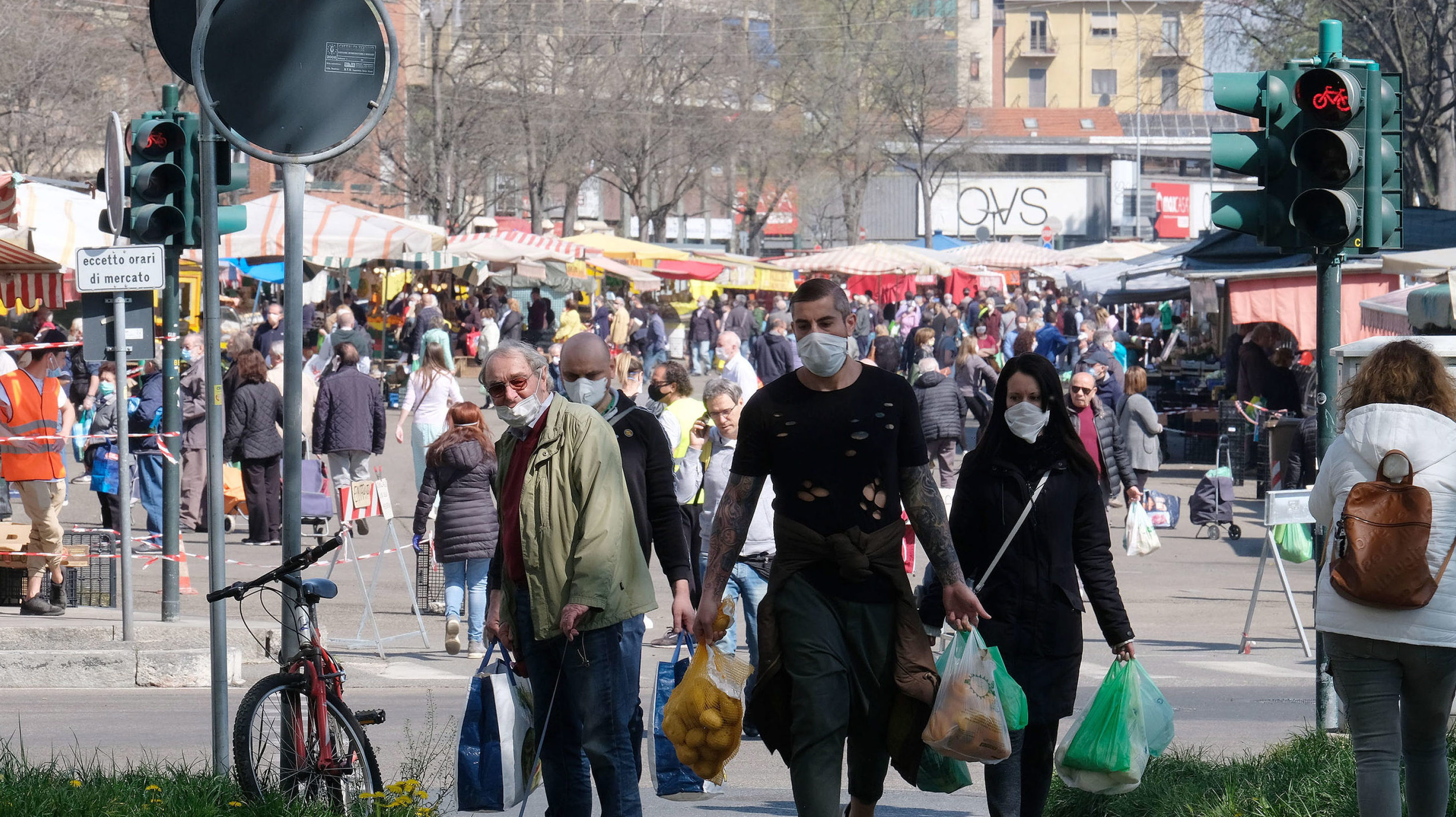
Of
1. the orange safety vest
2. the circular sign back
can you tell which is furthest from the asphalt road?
the circular sign back

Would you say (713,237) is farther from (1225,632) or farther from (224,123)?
(224,123)

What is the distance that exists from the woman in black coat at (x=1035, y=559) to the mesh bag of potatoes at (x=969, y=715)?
0.45m

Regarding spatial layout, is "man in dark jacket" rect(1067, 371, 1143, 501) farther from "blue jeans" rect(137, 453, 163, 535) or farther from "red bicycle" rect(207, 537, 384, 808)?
"blue jeans" rect(137, 453, 163, 535)

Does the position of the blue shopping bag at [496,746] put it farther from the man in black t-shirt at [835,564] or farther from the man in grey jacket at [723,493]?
the man in grey jacket at [723,493]

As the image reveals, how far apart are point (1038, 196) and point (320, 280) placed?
203 feet

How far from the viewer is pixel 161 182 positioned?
348 inches

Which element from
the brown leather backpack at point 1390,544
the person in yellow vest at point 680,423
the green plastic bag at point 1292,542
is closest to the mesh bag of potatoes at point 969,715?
the brown leather backpack at point 1390,544

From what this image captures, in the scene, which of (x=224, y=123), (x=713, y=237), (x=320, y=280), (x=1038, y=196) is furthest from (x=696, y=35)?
(x=224, y=123)

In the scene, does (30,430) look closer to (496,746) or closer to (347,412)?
(347,412)

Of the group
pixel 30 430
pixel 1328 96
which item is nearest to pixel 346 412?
pixel 30 430

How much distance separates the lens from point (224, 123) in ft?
16.2

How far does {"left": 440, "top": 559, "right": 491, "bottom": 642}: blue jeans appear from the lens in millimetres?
10344

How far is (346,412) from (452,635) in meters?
5.16

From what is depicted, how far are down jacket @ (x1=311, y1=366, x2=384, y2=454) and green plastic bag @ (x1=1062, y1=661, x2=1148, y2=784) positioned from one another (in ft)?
34.6
